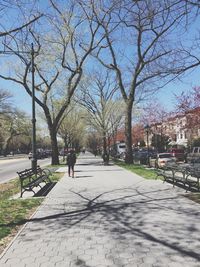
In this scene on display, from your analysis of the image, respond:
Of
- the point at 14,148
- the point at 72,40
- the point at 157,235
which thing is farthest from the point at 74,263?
the point at 14,148

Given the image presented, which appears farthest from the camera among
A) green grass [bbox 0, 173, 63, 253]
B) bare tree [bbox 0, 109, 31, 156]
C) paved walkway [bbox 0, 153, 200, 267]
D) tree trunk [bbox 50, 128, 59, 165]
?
bare tree [bbox 0, 109, 31, 156]

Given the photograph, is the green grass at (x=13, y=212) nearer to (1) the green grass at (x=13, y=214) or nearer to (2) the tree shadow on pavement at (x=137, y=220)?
(1) the green grass at (x=13, y=214)

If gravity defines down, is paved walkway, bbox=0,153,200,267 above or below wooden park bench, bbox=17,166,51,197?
below

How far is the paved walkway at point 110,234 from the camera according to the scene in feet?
21.4

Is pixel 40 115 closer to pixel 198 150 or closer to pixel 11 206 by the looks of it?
pixel 198 150

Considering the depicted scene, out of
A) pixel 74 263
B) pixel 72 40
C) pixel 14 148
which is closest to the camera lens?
pixel 74 263

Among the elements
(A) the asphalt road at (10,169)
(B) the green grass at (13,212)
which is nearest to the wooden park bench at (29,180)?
(B) the green grass at (13,212)

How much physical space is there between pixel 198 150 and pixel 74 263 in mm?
40375

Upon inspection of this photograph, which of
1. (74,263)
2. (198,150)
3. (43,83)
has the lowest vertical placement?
(74,263)

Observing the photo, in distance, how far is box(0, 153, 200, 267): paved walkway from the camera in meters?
6.52

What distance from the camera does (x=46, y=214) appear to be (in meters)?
10.9

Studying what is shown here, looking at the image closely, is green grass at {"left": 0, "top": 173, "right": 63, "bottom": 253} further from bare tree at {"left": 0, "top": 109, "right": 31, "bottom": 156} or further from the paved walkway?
bare tree at {"left": 0, "top": 109, "right": 31, "bottom": 156}

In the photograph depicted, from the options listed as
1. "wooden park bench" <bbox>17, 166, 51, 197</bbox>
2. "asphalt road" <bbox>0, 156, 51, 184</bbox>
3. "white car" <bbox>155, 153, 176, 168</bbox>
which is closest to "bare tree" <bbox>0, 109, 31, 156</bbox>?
"asphalt road" <bbox>0, 156, 51, 184</bbox>

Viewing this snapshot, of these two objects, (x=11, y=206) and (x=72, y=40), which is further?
(x=72, y=40)
